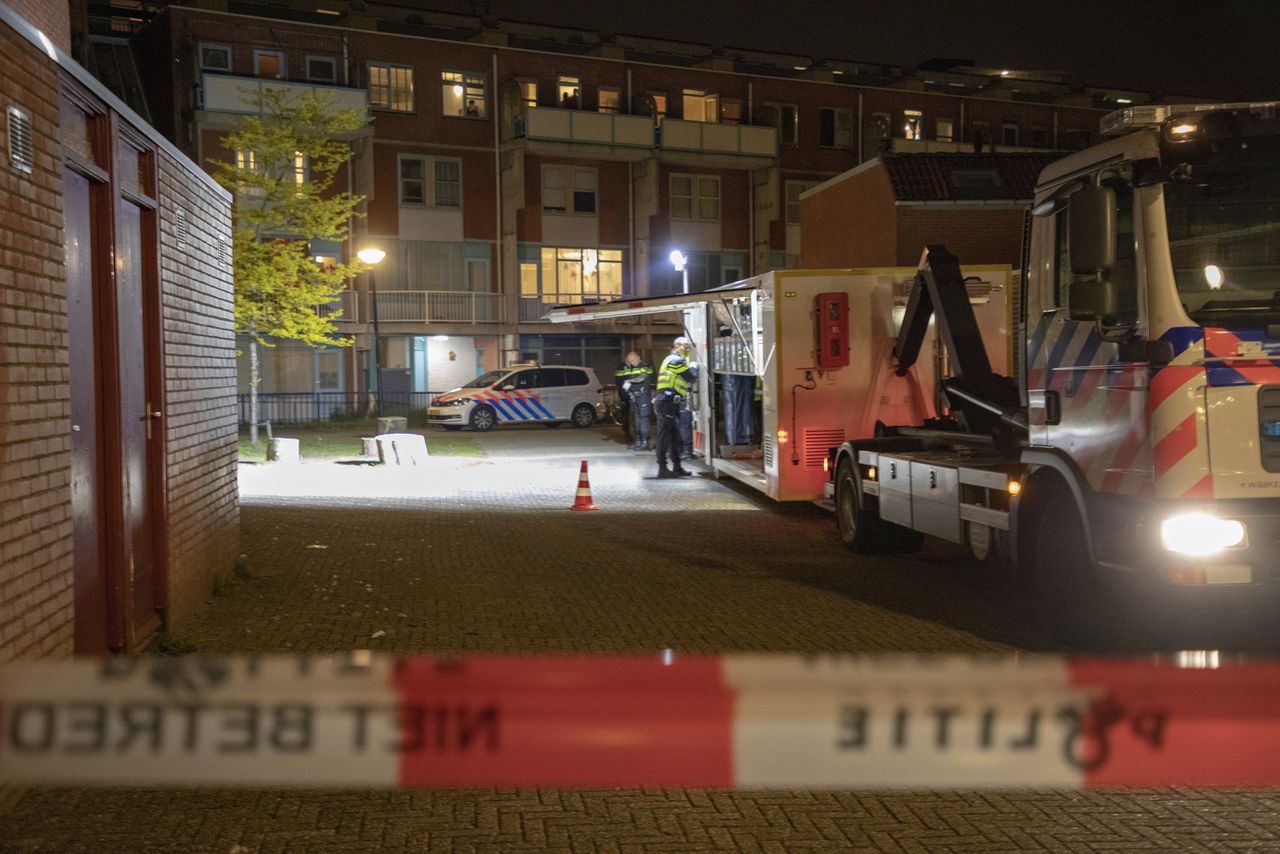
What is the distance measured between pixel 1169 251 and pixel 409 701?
213 inches

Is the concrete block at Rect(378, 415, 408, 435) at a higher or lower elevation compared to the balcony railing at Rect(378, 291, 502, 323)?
lower

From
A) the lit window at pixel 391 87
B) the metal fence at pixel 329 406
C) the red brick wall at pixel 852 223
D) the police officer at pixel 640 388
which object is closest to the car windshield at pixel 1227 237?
the police officer at pixel 640 388

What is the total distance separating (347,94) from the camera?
38.4 m

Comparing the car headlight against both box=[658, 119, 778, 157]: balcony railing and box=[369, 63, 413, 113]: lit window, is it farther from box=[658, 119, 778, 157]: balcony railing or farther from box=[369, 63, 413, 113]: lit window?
box=[658, 119, 778, 157]: balcony railing

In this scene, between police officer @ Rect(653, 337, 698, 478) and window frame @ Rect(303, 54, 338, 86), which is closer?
police officer @ Rect(653, 337, 698, 478)

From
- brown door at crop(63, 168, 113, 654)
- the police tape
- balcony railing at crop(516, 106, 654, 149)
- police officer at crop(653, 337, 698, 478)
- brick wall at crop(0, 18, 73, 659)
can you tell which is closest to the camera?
the police tape

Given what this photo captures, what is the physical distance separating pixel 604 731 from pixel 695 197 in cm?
4432

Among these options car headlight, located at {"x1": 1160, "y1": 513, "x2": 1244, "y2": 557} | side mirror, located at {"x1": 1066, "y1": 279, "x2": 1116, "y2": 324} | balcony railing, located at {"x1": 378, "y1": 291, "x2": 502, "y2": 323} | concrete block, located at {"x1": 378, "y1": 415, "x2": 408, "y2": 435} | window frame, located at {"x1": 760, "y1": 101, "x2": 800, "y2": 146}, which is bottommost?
concrete block, located at {"x1": 378, "y1": 415, "x2": 408, "y2": 435}

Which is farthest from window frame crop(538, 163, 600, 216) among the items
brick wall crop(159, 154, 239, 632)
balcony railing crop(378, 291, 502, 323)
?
brick wall crop(159, 154, 239, 632)

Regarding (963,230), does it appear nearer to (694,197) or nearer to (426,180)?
(694,197)

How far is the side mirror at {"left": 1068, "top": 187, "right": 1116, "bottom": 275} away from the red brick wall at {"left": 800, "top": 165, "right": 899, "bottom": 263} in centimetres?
2419

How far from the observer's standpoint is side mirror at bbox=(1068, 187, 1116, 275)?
6574 millimetres

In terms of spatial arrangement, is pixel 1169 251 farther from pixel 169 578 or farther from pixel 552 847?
pixel 169 578

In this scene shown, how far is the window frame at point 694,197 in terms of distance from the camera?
45406 mm
